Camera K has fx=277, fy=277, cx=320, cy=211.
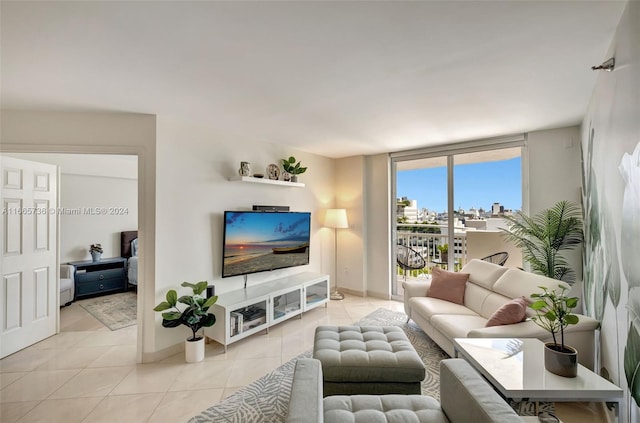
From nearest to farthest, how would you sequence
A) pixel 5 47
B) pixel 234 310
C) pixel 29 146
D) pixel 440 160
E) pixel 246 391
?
pixel 5 47
pixel 246 391
pixel 29 146
pixel 234 310
pixel 440 160

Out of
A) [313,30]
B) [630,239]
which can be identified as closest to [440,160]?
[630,239]

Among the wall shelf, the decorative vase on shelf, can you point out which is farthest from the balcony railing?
the decorative vase on shelf

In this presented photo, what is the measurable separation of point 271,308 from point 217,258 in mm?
868

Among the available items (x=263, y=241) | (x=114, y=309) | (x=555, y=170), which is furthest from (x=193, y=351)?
(x=555, y=170)

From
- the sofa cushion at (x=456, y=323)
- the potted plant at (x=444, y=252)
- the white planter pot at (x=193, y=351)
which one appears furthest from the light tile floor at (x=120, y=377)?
the potted plant at (x=444, y=252)

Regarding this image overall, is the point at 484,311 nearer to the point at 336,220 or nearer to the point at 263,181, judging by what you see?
the point at 336,220

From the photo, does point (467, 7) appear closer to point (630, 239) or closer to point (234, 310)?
point (630, 239)

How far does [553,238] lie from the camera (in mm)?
2982

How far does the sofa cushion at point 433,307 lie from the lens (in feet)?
9.41

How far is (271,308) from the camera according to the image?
10.8 feet

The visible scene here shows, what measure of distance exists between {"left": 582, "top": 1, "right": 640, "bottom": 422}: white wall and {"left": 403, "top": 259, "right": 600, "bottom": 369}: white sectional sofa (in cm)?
14

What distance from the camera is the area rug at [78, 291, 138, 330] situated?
3652 mm

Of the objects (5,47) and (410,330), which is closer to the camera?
(5,47)

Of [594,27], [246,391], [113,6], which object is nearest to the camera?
[113,6]
